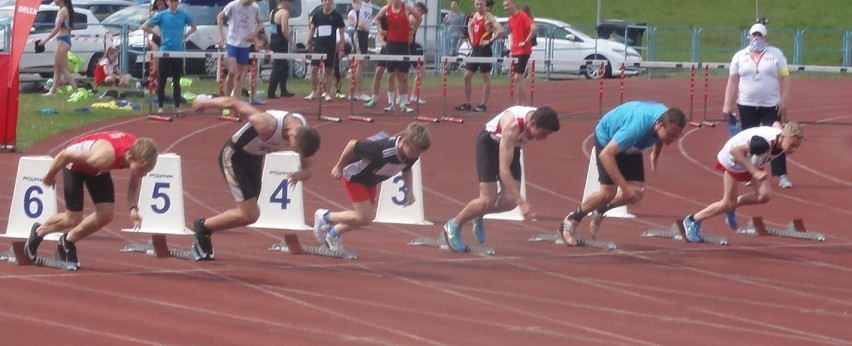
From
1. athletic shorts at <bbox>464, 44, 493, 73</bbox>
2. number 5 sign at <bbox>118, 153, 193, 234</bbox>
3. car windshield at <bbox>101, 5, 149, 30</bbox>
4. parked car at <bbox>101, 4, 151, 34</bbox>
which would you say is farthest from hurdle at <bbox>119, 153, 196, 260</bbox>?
car windshield at <bbox>101, 5, 149, 30</bbox>

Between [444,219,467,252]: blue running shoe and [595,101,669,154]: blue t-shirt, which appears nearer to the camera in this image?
[595,101,669,154]: blue t-shirt

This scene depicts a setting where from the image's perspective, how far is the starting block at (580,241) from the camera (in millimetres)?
12641

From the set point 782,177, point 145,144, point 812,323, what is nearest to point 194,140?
point 782,177

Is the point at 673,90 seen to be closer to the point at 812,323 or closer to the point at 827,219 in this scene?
the point at 827,219

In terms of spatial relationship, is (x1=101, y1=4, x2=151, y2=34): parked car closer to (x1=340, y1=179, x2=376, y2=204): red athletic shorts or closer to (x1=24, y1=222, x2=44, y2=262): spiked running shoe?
(x1=340, y1=179, x2=376, y2=204): red athletic shorts

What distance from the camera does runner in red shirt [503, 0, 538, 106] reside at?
22.0m

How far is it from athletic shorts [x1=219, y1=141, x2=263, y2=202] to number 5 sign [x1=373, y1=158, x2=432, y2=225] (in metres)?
2.78

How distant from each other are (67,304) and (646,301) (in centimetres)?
383

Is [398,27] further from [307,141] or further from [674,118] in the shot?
[307,141]

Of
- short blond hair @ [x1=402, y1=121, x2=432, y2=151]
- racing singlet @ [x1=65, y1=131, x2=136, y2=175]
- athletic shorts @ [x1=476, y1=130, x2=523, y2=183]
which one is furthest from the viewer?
athletic shorts @ [x1=476, y1=130, x2=523, y2=183]

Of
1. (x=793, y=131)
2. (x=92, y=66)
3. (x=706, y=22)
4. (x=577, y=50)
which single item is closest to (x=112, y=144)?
(x=793, y=131)

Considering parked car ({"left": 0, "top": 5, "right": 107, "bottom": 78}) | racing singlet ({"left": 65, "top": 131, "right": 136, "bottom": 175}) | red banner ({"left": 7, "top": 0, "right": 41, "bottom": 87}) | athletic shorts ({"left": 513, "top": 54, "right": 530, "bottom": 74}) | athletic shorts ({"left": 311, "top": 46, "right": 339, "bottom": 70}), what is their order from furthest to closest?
parked car ({"left": 0, "top": 5, "right": 107, "bottom": 78}) → athletic shorts ({"left": 311, "top": 46, "right": 339, "bottom": 70}) → athletic shorts ({"left": 513, "top": 54, "right": 530, "bottom": 74}) → red banner ({"left": 7, "top": 0, "right": 41, "bottom": 87}) → racing singlet ({"left": 65, "top": 131, "right": 136, "bottom": 175})

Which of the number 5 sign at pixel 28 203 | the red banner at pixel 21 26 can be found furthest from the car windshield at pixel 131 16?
the number 5 sign at pixel 28 203

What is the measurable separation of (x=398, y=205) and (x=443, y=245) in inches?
64.8
